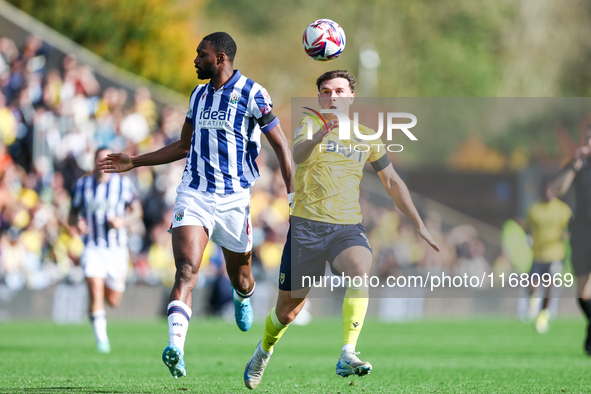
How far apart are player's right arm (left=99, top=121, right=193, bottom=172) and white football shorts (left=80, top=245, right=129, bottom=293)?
3.89 meters

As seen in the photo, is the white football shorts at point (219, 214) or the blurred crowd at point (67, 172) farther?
the blurred crowd at point (67, 172)

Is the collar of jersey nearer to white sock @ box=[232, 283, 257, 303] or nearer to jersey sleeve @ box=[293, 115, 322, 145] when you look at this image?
jersey sleeve @ box=[293, 115, 322, 145]

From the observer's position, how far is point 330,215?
6551 mm

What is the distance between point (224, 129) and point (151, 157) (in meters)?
0.72

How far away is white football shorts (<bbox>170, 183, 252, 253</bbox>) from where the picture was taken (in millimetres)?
6742

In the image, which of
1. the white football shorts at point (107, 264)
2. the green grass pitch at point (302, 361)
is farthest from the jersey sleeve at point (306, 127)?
the white football shorts at point (107, 264)

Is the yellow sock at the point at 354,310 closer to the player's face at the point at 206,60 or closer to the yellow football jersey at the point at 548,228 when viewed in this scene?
the player's face at the point at 206,60

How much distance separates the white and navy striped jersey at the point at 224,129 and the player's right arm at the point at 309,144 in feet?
1.65

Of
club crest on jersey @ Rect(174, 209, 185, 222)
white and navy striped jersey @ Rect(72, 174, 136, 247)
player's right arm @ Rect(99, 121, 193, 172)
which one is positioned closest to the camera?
→ club crest on jersey @ Rect(174, 209, 185, 222)

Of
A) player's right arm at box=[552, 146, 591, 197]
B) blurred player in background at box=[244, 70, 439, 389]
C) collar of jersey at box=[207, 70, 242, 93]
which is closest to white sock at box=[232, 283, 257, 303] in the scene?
blurred player in background at box=[244, 70, 439, 389]

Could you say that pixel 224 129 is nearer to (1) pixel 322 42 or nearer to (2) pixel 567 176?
(1) pixel 322 42

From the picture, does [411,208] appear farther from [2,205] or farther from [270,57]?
[270,57]

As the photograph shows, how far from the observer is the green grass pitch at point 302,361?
23.1ft

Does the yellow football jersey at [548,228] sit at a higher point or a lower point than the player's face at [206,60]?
lower
